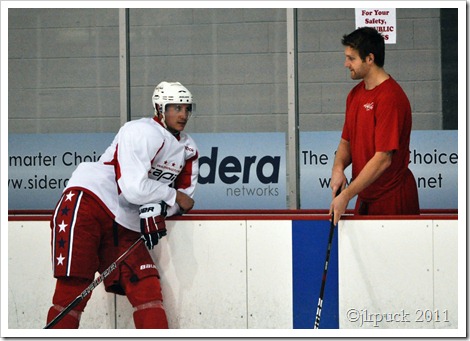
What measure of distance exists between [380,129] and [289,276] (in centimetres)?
66

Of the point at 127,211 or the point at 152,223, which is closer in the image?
the point at 152,223

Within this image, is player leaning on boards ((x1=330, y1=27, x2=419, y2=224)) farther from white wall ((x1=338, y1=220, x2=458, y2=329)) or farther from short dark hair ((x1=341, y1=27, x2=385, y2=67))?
white wall ((x1=338, y1=220, x2=458, y2=329))

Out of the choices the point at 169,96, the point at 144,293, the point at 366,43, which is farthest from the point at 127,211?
the point at 366,43

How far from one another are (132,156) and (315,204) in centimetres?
216

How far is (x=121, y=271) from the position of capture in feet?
12.3

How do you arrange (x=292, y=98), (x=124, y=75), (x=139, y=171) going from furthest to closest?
(x=124, y=75)
(x=292, y=98)
(x=139, y=171)

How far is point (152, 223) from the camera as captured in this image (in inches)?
145

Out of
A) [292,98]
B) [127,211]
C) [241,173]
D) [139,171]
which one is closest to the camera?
[139,171]

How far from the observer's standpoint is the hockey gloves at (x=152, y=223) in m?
3.70

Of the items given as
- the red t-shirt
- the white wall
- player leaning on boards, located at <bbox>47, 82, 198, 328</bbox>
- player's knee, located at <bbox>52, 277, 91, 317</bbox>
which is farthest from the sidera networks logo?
player's knee, located at <bbox>52, 277, 91, 317</bbox>

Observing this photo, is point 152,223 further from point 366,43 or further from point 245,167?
point 245,167

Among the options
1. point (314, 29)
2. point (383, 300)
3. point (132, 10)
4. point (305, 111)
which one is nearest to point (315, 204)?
point (305, 111)

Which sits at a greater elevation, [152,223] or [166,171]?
[166,171]

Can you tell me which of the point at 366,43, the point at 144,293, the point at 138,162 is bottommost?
the point at 144,293
